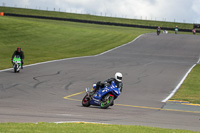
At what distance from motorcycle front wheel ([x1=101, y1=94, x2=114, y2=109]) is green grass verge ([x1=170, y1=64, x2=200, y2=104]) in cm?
500

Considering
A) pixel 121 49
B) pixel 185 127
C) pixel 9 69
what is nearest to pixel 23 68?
pixel 9 69

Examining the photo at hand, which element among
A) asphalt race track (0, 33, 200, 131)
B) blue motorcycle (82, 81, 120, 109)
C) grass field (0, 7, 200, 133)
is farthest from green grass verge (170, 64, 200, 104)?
blue motorcycle (82, 81, 120, 109)

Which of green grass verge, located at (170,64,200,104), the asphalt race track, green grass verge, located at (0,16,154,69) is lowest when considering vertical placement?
green grass verge, located at (170,64,200,104)

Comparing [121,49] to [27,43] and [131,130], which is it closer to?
[27,43]

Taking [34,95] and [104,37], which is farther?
[104,37]

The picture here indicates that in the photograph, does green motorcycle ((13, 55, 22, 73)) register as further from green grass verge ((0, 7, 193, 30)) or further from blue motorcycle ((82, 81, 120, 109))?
green grass verge ((0, 7, 193, 30))

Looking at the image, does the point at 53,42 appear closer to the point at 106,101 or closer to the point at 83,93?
the point at 83,93

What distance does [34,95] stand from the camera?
1770cm

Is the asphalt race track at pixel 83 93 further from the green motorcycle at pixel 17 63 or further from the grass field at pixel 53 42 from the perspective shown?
the grass field at pixel 53 42

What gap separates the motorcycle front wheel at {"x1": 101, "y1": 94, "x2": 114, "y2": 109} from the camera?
1492 centimetres

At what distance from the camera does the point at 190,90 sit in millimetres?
22172

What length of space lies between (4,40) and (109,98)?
38.5 m

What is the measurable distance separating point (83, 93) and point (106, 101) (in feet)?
15.3

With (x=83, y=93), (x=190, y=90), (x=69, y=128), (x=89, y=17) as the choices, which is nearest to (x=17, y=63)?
(x=83, y=93)
